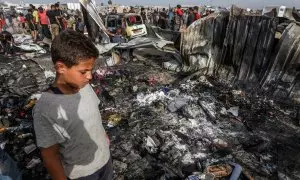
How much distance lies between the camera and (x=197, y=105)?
5059 millimetres

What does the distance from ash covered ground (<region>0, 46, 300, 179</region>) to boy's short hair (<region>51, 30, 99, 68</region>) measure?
231cm

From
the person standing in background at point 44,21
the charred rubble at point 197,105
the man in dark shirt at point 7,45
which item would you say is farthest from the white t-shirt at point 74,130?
the person standing in background at point 44,21

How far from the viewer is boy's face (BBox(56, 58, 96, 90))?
1.22 metres

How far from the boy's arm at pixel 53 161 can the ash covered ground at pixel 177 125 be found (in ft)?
6.49

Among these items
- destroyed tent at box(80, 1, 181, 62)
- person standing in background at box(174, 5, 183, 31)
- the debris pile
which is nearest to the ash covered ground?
the debris pile

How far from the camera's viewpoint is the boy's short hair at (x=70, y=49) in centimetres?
120

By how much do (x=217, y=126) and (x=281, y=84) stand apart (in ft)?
7.42

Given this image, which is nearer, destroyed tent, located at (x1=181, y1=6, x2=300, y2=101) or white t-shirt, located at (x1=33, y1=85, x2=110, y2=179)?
white t-shirt, located at (x1=33, y1=85, x2=110, y2=179)

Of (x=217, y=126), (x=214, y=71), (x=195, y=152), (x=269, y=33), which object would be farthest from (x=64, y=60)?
(x=214, y=71)

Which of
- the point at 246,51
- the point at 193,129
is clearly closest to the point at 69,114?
the point at 193,129

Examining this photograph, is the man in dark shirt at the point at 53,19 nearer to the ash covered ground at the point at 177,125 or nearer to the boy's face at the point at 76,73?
the ash covered ground at the point at 177,125

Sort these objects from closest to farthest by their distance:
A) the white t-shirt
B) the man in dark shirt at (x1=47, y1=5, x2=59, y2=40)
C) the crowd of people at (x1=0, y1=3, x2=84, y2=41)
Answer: the white t-shirt, the man in dark shirt at (x1=47, y1=5, x2=59, y2=40), the crowd of people at (x1=0, y1=3, x2=84, y2=41)

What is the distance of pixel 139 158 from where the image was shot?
11.2ft

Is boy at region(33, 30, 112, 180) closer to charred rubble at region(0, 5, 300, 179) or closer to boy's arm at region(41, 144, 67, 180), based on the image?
boy's arm at region(41, 144, 67, 180)
